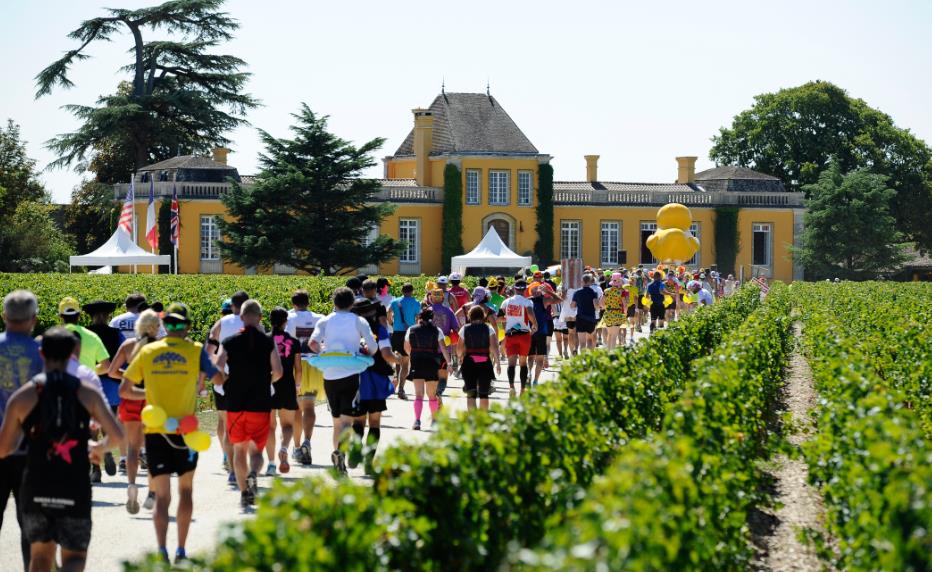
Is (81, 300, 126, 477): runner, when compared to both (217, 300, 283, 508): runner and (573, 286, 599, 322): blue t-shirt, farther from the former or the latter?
(573, 286, 599, 322): blue t-shirt

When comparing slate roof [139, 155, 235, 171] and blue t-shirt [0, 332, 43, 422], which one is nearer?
blue t-shirt [0, 332, 43, 422]

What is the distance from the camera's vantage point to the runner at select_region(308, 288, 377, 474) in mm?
11508

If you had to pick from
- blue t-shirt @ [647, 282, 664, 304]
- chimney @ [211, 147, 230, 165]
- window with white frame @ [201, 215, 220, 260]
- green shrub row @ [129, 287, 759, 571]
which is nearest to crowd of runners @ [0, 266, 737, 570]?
green shrub row @ [129, 287, 759, 571]

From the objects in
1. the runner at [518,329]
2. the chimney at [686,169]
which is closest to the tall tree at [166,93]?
the chimney at [686,169]

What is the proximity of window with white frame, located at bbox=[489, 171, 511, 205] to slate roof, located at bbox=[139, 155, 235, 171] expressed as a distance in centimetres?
1181

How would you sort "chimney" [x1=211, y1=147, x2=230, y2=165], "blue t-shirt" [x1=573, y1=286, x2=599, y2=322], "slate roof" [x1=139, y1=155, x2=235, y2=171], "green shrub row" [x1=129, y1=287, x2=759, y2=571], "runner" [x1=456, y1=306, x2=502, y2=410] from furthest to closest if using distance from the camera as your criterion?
"chimney" [x1=211, y1=147, x2=230, y2=165], "slate roof" [x1=139, y1=155, x2=235, y2=171], "blue t-shirt" [x1=573, y1=286, x2=599, y2=322], "runner" [x1=456, y1=306, x2=502, y2=410], "green shrub row" [x1=129, y1=287, x2=759, y2=571]

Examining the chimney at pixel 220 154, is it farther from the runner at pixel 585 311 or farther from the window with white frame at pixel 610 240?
the runner at pixel 585 311

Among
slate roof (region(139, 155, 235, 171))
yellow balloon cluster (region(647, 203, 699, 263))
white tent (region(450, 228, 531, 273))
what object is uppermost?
slate roof (region(139, 155, 235, 171))

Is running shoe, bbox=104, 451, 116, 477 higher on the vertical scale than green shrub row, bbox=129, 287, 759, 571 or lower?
lower

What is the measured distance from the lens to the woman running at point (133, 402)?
30.8ft

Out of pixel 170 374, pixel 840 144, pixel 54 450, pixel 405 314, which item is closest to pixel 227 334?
pixel 170 374

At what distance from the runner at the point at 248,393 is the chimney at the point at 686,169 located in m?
59.3

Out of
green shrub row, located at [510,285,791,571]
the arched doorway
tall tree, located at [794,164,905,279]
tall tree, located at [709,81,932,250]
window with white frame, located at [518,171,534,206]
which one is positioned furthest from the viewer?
tall tree, located at [709,81,932,250]

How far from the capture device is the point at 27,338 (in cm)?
759
